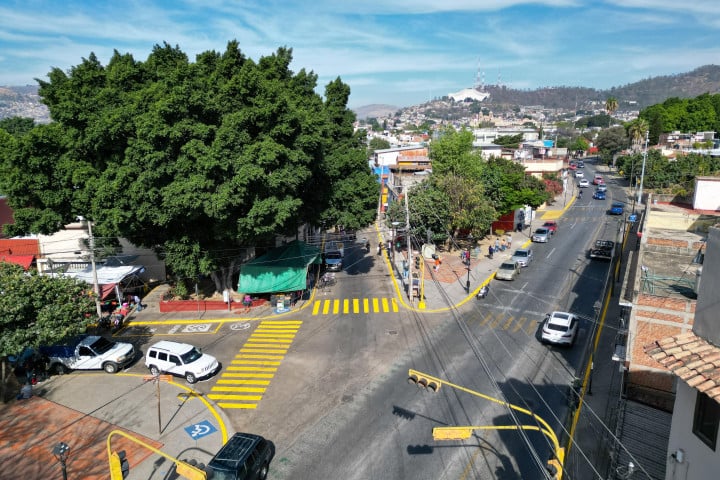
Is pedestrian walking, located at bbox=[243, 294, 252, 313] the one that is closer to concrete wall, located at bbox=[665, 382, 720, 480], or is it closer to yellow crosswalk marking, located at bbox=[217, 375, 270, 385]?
yellow crosswalk marking, located at bbox=[217, 375, 270, 385]

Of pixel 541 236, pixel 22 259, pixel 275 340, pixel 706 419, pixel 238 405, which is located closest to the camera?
pixel 706 419

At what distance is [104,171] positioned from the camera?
2748 centimetres

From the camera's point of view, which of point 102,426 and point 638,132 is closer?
point 102,426

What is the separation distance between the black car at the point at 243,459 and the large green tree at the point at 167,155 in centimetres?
1354

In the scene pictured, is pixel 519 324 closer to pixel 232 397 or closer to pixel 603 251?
pixel 232 397

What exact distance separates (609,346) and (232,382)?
70.1ft

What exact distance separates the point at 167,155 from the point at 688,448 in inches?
1038

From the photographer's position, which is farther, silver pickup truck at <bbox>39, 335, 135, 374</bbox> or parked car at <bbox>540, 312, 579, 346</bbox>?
parked car at <bbox>540, 312, 579, 346</bbox>

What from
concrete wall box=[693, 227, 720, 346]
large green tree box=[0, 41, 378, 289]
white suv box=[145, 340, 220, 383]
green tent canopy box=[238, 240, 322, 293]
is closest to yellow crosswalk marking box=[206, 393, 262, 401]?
white suv box=[145, 340, 220, 383]

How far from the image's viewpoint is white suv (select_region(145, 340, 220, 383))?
76.5 feet

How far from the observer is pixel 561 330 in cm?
2577

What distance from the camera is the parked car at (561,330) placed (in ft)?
83.5

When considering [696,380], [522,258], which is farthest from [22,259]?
[696,380]

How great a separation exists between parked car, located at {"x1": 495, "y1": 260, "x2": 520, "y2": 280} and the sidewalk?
25932 millimetres
